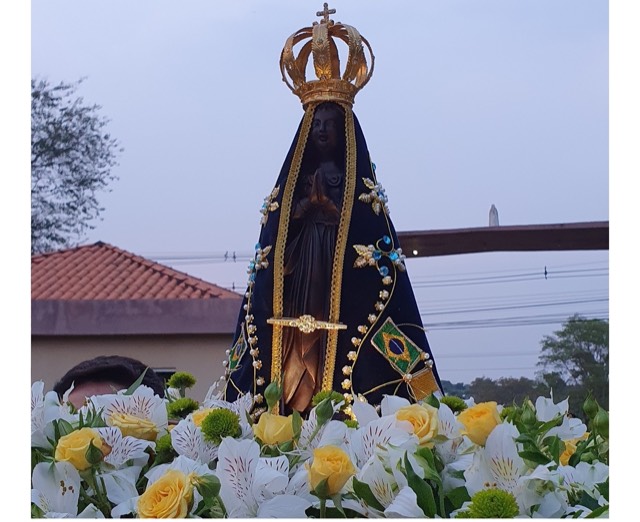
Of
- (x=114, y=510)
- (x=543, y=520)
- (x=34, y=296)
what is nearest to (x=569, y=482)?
(x=543, y=520)

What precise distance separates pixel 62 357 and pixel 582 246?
481 centimetres

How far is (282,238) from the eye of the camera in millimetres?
3127

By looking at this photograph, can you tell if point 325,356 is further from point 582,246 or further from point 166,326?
point 166,326

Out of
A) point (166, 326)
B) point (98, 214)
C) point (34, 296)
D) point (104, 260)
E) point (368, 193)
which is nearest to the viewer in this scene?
point (368, 193)

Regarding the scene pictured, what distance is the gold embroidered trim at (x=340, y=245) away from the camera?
2920 millimetres

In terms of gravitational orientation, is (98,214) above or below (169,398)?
above

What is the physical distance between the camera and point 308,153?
3.27 meters

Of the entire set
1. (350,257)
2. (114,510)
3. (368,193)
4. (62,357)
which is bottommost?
(62,357)

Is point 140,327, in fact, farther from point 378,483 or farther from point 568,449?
point 378,483

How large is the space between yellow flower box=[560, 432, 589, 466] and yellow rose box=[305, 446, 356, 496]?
0.25 metres

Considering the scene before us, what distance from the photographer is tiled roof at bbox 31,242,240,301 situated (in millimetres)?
8781

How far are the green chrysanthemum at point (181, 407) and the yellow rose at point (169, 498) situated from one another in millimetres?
368

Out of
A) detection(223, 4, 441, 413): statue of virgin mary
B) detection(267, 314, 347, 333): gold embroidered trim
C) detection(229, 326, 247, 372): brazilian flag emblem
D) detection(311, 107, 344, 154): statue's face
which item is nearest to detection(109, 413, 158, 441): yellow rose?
detection(223, 4, 441, 413): statue of virgin mary

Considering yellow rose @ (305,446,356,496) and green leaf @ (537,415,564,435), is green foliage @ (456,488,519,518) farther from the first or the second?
green leaf @ (537,415,564,435)
